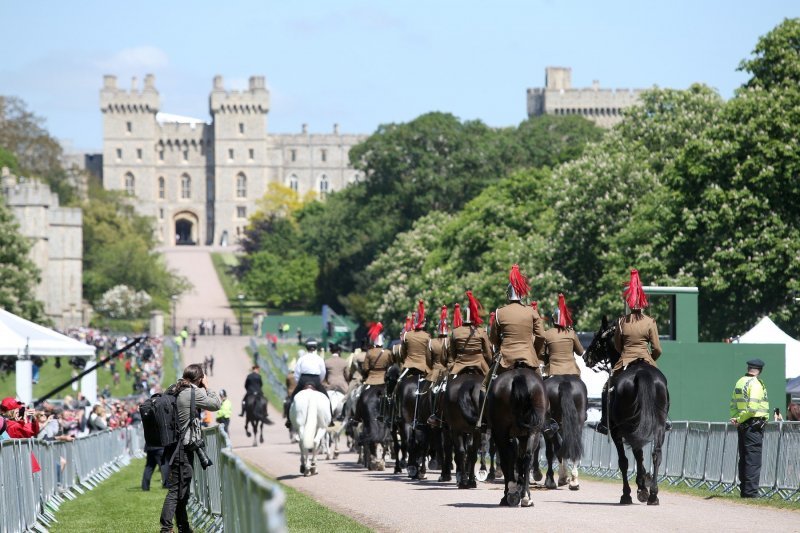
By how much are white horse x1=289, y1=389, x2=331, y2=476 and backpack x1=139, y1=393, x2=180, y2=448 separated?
286 inches

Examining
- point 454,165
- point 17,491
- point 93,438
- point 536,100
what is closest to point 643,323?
point 17,491

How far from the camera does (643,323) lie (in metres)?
17.2

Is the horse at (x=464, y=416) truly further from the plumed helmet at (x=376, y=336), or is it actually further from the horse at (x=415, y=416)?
the plumed helmet at (x=376, y=336)

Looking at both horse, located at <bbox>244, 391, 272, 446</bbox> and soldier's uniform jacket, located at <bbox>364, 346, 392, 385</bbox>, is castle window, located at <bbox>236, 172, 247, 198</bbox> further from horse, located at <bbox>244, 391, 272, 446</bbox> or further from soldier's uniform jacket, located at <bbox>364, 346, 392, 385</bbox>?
soldier's uniform jacket, located at <bbox>364, 346, 392, 385</bbox>

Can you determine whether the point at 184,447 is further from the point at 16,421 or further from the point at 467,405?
the point at 467,405

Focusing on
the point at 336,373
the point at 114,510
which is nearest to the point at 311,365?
the point at 114,510

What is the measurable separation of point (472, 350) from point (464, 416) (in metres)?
0.91

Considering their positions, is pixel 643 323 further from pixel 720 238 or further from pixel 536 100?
pixel 536 100

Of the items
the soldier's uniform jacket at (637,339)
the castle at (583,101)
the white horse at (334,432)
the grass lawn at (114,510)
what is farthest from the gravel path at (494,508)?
the castle at (583,101)

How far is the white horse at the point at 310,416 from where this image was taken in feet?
79.0

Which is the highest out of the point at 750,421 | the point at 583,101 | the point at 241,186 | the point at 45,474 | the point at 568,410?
A: the point at 583,101

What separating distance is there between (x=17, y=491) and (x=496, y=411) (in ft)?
15.7

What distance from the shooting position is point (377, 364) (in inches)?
1015

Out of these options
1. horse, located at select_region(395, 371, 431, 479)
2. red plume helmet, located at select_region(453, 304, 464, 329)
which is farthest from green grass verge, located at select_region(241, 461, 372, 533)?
red plume helmet, located at select_region(453, 304, 464, 329)
